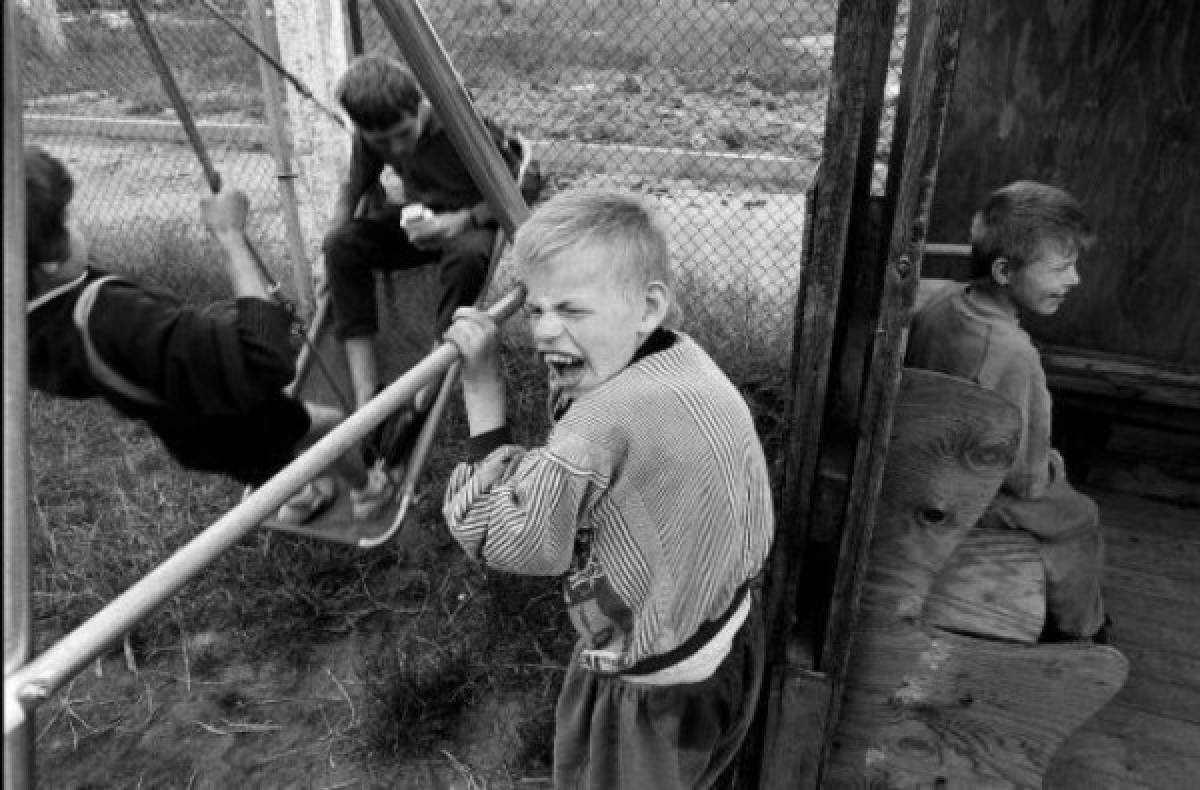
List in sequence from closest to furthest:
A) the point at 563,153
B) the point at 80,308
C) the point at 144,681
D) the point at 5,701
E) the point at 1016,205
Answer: the point at 5,701 → the point at 80,308 → the point at 1016,205 → the point at 144,681 → the point at 563,153

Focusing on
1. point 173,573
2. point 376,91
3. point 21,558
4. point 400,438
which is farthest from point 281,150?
point 21,558

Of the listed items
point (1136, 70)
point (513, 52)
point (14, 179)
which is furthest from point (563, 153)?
point (14, 179)

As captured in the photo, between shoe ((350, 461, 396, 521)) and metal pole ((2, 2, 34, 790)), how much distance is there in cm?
186

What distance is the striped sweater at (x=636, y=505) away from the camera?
4.20 feet

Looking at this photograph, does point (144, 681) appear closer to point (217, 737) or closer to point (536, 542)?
point (217, 737)

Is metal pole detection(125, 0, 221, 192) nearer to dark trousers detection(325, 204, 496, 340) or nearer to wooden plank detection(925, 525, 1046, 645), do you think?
dark trousers detection(325, 204, 496, 340)

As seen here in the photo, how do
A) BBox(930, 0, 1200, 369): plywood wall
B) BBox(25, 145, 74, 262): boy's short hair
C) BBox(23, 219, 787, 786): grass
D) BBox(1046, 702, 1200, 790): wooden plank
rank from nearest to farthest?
BBox(25, 145, 74, 262): boy's short hair
BBox(1046, 702, 1200, 790): wooden plank
BBox(23, 219, 787, 786): grass
BBox(930, 0, 1200, 369): plywood wall

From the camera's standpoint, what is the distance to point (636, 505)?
1.34 metres

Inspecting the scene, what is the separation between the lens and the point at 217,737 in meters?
2.57

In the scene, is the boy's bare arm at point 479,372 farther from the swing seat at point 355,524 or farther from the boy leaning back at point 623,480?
the swing seat at point 355,524

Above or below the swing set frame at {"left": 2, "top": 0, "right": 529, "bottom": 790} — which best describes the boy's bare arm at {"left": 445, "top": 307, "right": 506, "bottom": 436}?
below

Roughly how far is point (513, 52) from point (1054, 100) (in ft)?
17.3

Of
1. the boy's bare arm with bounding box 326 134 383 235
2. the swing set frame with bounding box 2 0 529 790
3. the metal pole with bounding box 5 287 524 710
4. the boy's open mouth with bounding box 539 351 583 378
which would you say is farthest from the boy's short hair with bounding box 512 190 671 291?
the boy's bare arm with bounding box 326 134 383 235

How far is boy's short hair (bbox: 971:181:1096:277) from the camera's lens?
201 centimetres
